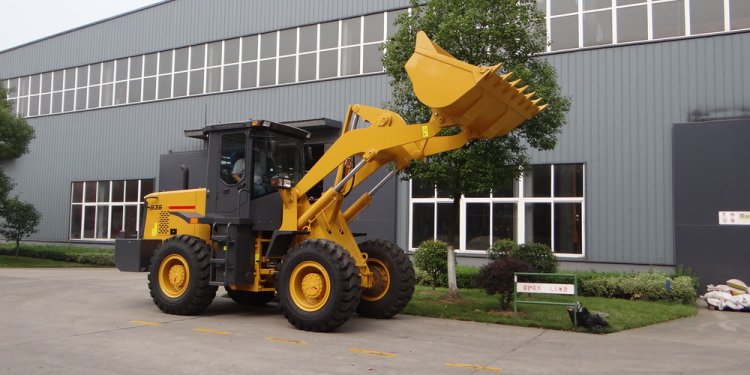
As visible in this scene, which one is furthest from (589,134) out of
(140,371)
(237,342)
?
(140,371)

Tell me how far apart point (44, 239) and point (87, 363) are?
83.9 ft

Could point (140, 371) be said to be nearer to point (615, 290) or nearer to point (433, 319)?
point (433, 319)

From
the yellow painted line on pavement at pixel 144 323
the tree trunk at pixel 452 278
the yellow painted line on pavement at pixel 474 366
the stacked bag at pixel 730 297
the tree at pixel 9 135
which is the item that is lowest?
the yellow painted line on pavement at pixel 474 366

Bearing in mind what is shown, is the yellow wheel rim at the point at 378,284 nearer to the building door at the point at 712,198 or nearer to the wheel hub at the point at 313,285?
the wheel hub at the point at 313,285

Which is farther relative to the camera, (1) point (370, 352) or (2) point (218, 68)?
(2) point (218, 68)

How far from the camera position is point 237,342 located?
8117mm

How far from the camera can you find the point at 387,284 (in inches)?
405

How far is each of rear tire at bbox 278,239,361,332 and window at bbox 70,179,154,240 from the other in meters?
18.6

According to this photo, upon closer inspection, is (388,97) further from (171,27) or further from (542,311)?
(171,27)


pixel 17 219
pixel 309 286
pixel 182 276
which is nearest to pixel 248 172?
pixel 182 276

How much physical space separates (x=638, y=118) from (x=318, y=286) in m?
11.8

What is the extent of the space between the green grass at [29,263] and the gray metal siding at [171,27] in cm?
981

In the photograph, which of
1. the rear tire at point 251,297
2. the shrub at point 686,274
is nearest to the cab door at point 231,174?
the rear tire at point 251,297

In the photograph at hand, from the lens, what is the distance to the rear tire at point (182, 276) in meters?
9.88
